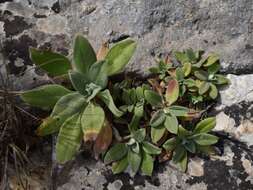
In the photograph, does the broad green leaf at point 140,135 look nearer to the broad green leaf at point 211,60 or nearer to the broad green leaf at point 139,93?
the broad green leaf at point 139,93

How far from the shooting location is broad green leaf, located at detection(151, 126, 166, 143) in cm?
221

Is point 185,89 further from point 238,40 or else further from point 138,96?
point 238,40

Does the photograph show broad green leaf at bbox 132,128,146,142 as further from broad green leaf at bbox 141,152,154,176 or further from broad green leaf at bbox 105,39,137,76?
broad green leaf at bbox 105,39,137,76

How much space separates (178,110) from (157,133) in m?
0.13

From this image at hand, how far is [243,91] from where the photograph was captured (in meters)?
2.34

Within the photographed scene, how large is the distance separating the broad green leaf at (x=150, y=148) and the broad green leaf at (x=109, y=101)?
19cm

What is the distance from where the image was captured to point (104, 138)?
7.27 ft

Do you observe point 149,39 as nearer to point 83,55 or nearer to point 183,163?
point 83,55

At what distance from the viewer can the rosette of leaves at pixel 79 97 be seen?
2.16 metres

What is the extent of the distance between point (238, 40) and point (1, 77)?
3.47 ft

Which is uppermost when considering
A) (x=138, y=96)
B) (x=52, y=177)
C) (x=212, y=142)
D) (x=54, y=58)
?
(x=54, y=58)

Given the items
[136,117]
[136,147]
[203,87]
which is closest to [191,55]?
[203,87]

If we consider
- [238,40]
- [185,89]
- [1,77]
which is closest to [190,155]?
[185,89]

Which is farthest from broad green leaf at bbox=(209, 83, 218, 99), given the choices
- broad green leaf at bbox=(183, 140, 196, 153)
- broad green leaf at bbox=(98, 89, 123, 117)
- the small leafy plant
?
broad green leaf at bbox=(98, 89, 123, 117)
